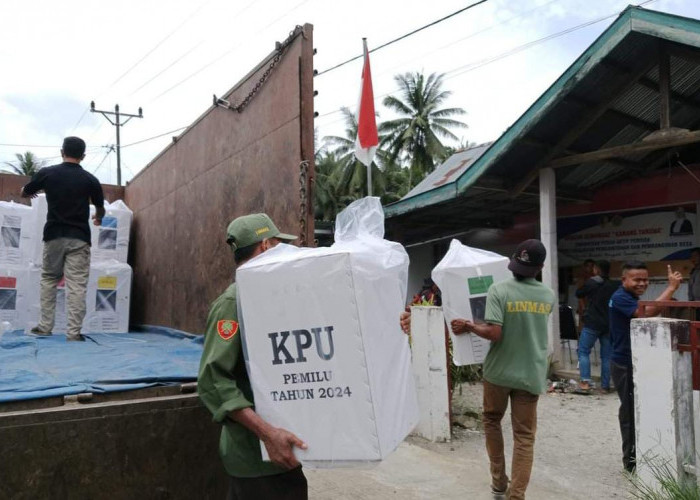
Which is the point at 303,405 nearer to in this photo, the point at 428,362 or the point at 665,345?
the point at 665,345

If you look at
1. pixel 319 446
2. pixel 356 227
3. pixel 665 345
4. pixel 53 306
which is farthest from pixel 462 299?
pixel 53 306

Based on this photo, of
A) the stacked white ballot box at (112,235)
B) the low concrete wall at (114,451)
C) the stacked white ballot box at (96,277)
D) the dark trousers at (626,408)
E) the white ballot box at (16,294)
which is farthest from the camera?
the stacked white ballot box at (112,235)

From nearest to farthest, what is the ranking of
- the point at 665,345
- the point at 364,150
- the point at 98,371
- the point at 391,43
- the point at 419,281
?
1. the point at 98,371
2. the point at 665,345
3. the point at 364,150
4. the point at 391,43
5. the point at 419,281

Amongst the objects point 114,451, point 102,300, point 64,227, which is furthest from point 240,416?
point 102,300

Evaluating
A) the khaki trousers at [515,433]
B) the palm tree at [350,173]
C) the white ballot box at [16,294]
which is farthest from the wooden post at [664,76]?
the palm tree at [350,173]

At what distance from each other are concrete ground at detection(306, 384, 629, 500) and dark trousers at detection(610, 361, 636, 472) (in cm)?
18

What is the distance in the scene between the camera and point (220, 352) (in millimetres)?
1711

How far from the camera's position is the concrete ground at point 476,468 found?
142 inches

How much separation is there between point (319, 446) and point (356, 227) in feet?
2.34

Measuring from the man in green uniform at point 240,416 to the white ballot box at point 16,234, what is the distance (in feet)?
13.6

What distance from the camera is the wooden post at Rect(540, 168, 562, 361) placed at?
25.1 ft

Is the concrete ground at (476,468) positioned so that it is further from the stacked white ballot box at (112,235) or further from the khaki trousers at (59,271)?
Answer: the stacked white ballot box at (112,235)

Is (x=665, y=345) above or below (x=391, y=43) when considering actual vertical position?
below

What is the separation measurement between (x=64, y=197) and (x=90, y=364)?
1921 millimetres
